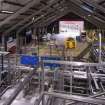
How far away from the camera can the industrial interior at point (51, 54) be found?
9.24 ft

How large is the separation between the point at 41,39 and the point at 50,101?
1447cm

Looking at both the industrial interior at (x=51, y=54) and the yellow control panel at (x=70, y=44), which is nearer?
the industrial interior at (x=51, y=54)

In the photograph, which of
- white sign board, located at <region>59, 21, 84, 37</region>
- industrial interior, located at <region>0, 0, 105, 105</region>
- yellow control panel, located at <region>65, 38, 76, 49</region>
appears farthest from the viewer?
white sign board, located at <region>59, 21, 84, 37</region>

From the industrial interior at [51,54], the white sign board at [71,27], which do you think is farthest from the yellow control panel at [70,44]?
the white sign board at [71,27]

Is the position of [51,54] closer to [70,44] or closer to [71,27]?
[70,44]

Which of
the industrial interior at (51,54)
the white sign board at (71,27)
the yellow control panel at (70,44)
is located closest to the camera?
the industrial interior at (51,54)

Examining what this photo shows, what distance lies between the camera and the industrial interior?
2816 mm

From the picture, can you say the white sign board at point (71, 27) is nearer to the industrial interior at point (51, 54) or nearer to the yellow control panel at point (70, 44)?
the industrial interior at point (51, 54)

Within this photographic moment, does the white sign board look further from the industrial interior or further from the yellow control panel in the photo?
the yellow control panel

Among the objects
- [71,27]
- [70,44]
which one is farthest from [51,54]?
[71,27]

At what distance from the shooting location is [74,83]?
6.46 m

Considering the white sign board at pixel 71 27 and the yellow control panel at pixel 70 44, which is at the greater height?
the white sign board at pixel 71 27

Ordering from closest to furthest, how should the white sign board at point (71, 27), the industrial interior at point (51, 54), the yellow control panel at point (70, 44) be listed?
the industrial interior at point (51, 54) → the yellow control panel at point (70, 44) → the white sign board at point (71, 27)

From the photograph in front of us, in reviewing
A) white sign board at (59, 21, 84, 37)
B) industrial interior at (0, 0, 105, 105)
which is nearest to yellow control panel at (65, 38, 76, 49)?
industrial interior at (0, 0, 105, 105)
